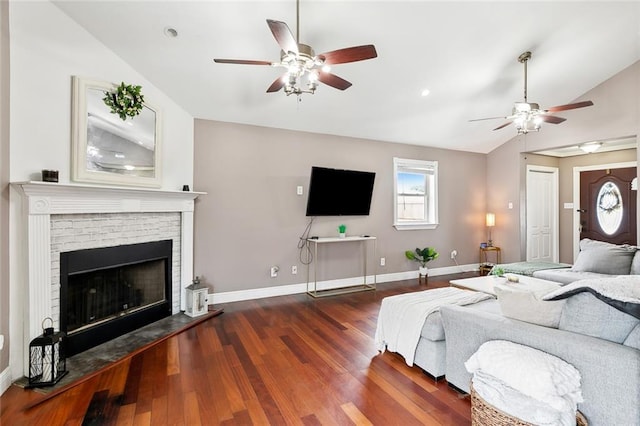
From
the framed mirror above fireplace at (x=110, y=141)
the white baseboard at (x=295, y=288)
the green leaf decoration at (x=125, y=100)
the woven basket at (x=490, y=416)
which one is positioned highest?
the green leaf decoration at (x=125, y=100)

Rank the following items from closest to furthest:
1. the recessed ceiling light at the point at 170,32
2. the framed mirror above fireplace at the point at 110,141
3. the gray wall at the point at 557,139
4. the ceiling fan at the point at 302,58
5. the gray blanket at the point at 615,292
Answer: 1. the gray blanket at the point at 615,292
2. the ceiling fan at the point at 302,58
3. the framed mirror above fireplace at the point at 110,141
4. the recessed ceiling light at the point at 170,32
5. the gray wall at the point at 557,139

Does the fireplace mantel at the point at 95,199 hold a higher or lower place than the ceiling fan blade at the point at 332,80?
lower

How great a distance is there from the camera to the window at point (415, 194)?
5.55 meters

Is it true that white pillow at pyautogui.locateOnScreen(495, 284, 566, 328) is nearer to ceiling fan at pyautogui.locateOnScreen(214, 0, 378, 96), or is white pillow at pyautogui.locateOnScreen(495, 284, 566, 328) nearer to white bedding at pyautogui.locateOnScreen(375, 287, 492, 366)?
white bedding at pyautogui.locateOnScreen(375, 287, 492, 366)

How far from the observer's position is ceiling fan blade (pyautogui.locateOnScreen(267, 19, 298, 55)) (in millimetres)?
1834

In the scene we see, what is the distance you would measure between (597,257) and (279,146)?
4.42 metres

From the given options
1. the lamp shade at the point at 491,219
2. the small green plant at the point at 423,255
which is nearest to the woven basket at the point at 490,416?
the small green plant at the point at 423,255

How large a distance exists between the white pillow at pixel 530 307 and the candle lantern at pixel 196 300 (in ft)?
10.2

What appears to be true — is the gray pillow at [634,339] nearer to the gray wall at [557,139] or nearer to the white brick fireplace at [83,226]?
the white brick fireplace at [83,226]

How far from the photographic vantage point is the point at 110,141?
2.83m

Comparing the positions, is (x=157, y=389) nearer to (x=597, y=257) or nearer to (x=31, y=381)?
(x=31, y=381)

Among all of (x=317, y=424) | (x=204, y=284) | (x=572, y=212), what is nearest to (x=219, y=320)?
(x=204, y=284)

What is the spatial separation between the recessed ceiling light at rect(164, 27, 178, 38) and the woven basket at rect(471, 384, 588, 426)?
11.7ft

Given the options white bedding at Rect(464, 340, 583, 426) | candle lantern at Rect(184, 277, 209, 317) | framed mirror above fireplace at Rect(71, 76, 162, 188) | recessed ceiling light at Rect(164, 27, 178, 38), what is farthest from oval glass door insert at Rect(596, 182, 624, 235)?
framed mirror above fireplace at Rect(71, 76, 162, 188)
